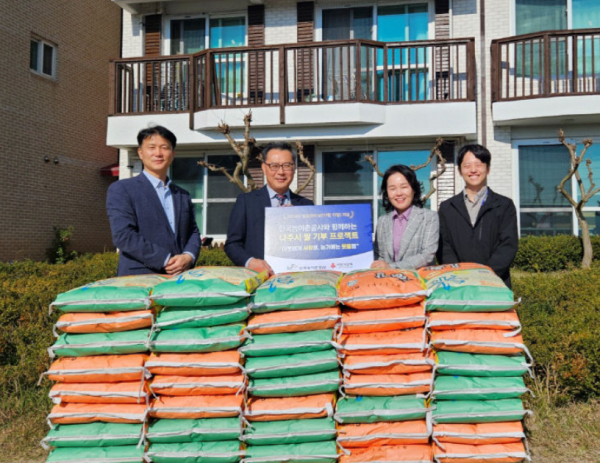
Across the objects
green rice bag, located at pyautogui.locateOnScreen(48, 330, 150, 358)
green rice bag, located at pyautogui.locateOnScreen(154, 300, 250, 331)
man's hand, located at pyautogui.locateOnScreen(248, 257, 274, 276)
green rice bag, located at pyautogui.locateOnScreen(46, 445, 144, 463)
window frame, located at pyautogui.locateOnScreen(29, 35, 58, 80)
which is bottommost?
green rice bag, located at pyautogui.locateOnScreen(46, 445, 144, 463)

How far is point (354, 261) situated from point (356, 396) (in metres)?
1.03

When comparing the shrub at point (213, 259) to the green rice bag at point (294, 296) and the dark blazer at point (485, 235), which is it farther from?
the green rice bag at point (294, 296)

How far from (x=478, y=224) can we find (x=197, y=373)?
222cm

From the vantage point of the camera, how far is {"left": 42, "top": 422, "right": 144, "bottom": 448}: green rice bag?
8.34 feet

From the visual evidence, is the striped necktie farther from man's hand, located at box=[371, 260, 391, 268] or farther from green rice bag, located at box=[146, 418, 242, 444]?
green rice bag, located at box=[146, 418, 242, 444]

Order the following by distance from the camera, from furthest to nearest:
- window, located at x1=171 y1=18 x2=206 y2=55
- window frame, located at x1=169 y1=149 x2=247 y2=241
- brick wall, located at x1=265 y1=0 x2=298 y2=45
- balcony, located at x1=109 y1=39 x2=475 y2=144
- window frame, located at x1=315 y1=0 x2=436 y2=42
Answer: window, located at x1=171 y1=18 x2=206 y2=55, window frame, located at x1=169 y1=149 x2=247 y2=241, brick wall, located at x1=265 y1=0 x2=298 y2=45, window frame, located at x1=315 y1=0 x2=436 y2=42, balcony, located at x1=109 y1=39 x2=475 y2=144

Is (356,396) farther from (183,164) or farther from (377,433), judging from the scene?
(183,164)

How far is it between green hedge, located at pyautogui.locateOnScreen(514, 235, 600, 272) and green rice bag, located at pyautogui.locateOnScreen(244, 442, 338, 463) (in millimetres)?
8764

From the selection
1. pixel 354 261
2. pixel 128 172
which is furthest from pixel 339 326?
pixel 128 172

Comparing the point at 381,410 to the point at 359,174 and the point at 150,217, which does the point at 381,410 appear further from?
the point at 359,174

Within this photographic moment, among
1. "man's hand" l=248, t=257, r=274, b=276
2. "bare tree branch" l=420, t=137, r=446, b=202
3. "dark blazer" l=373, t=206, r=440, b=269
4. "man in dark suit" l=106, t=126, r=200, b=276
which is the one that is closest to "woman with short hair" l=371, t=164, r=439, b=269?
"dark blazer" l=373, t=206, r=440, b=269

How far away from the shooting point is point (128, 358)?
2.56 metres

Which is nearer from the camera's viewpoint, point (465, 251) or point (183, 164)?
point (465, 251)

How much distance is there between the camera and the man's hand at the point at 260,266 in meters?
3.18
